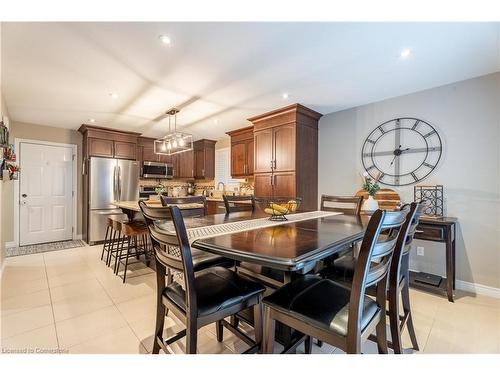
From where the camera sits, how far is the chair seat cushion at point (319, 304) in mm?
1052

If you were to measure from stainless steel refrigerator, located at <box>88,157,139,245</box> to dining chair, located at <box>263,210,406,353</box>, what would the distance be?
176 inches

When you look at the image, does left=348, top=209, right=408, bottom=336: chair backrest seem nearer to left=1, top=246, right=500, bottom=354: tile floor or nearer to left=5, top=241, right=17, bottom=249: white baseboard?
left=1, top=246, right=500, bottom=354: tile floor

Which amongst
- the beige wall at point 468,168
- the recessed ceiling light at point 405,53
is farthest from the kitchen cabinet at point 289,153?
the recessed ceiling light at point 405,53

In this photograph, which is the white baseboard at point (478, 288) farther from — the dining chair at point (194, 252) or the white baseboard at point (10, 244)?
the white baseboard at point (10, 244)

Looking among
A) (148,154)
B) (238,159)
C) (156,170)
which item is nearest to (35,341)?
(238,159)

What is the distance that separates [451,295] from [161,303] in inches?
110

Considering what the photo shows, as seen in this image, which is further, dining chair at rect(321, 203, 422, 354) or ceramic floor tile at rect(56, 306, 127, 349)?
ceramic floor tile at rect(56, 306, 127, 349)

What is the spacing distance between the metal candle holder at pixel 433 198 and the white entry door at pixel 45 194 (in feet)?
20.6

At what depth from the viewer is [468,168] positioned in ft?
8.96

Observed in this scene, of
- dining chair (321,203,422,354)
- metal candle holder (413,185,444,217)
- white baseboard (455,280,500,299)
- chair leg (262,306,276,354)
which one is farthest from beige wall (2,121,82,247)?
white baseboard (455,280,500,299)

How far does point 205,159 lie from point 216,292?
5107 mm

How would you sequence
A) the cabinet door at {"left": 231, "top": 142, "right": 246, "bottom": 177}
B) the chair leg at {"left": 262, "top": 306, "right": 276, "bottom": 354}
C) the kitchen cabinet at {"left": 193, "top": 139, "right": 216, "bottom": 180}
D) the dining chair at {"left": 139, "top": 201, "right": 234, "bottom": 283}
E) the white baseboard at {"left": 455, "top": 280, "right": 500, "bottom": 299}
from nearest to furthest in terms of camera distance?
Result: 1. the chair leg at {"left": 262, "top": 306, "right": 276, "bottom": 354}
2. the dining chair at {"left": 139, "top": 201, "right": 234, "bottom": 283}
3. the white baseboard at {"left": 455, "top": 280, "right": 500, "bottom": 299}
4. the cabinet door at {"left": 231, "top": 142, "right": 246, "bottom": 177}
5. the kitchen cabinet at {"left": 193, "top": 139, "right": 216, "bottom": 180}

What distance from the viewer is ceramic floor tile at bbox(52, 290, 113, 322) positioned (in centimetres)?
218
